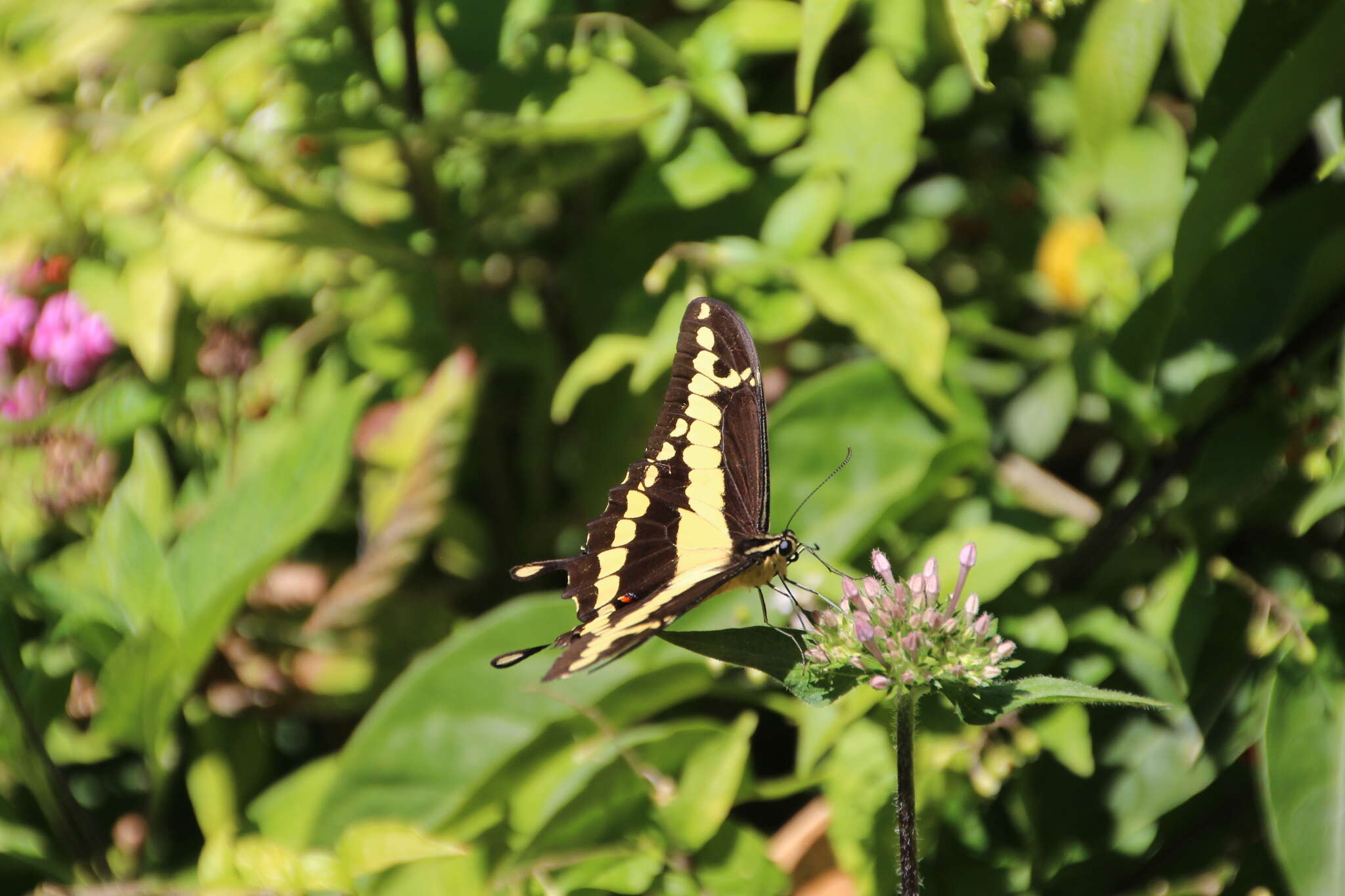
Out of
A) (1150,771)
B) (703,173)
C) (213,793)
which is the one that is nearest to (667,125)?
(703,173)

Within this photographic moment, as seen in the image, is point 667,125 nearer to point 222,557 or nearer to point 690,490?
point 690,490

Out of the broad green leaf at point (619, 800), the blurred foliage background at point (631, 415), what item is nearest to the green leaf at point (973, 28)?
the blurred foliage background at point (631, 415)

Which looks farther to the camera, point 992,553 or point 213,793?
point 213,793

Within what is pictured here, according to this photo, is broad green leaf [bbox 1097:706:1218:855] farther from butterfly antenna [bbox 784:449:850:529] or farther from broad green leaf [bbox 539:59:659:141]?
broad green leaf [bbox 539:59:659:141]

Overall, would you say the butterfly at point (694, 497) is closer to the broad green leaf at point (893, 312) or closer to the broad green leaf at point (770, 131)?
the broad green leaf at point (893, 312)

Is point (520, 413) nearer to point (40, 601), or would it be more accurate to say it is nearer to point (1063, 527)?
point (40, 601)

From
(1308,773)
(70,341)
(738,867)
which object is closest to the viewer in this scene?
(1308,773)
